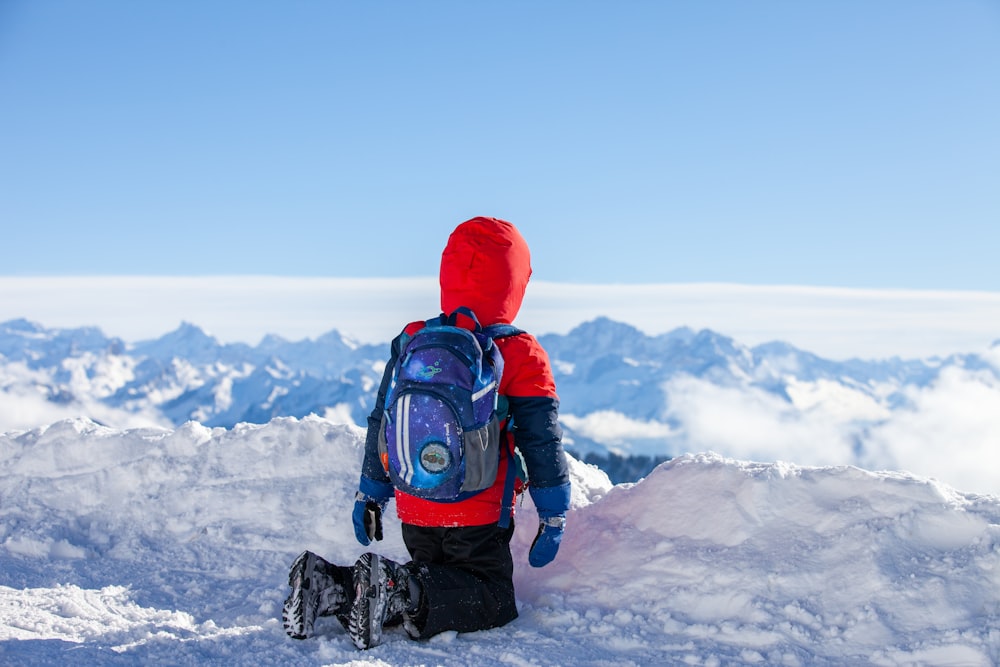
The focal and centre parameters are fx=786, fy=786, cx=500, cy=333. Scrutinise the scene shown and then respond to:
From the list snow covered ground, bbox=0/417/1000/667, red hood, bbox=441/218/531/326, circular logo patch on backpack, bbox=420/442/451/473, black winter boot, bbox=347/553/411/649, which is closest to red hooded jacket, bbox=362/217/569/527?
red hood, bbox=441/218/531/326

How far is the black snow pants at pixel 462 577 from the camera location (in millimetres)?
3922

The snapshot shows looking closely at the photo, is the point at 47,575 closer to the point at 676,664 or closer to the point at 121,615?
the point at 121,615

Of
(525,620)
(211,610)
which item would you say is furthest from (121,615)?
(525,620)

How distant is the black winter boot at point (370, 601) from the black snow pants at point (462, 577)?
21cm

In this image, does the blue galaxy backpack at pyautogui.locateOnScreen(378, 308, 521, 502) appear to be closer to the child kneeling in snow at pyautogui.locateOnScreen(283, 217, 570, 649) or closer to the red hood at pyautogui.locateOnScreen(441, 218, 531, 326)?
the child kneeling in snow at pyautogui.locateOnScreen(283, 217, 570, 649)

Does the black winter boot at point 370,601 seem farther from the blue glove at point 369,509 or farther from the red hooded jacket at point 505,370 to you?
the blue glove at point 369,509

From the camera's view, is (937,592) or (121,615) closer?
(937,592)

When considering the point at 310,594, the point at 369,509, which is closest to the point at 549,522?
the point at 369,509

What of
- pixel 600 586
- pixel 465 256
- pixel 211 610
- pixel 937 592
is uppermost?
pixel 465 256

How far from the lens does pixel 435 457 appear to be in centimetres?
388

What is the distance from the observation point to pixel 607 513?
5.22 metres

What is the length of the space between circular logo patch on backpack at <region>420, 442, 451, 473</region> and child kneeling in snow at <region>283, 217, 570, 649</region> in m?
0.33

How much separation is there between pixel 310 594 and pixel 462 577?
2.53 feet

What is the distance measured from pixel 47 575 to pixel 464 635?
9.78ft
